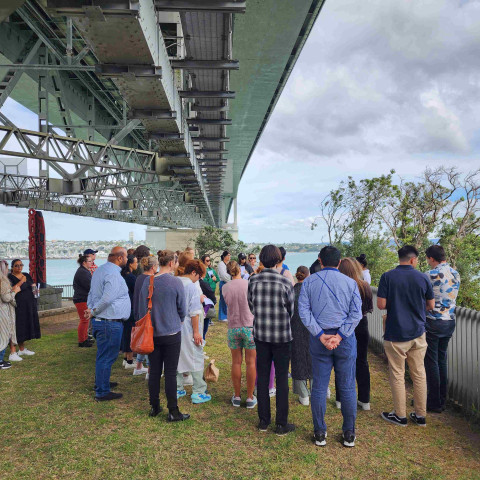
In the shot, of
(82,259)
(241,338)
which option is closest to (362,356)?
(241,338)

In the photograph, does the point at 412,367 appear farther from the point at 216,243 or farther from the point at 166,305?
the point at 216,243

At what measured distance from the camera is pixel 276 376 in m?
3.89

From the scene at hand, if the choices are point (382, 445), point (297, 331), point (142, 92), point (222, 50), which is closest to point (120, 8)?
point (142, 92)

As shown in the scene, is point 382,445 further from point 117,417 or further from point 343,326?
point 117,417

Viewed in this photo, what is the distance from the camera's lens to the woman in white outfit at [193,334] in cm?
449

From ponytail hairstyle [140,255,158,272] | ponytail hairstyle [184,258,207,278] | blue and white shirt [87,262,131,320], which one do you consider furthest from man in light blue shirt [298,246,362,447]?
blue and white shirt [87,262,131,320]

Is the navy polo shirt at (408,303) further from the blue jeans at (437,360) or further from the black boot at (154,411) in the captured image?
the black boot at (154,411)

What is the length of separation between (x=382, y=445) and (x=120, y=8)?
431 cm

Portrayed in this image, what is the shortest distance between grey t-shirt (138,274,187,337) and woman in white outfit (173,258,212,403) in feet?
0.89

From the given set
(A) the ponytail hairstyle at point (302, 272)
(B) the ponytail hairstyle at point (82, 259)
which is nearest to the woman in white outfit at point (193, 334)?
(A) the ponytail hairstyle at point (302, 272)

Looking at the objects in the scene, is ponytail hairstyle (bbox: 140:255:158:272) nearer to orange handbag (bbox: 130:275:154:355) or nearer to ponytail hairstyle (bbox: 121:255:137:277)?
orange handbag (bbox: 130:275:154:355)

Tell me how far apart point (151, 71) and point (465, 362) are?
470cm

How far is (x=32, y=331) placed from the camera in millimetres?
6961

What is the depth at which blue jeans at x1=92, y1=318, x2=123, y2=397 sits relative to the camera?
4668 mm
